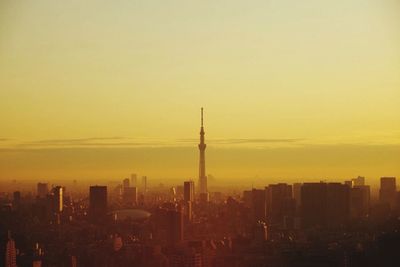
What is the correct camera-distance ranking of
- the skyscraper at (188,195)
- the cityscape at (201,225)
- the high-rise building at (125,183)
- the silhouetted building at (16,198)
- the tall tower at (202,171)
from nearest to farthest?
the cityscape at (201,225)
the tall tower at (202,171)
the silhouetted building at (16,198)
the high-rise building at (125,183)
the skyscraper at (188,195)

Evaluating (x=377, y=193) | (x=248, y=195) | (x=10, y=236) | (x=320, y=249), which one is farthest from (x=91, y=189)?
(x=377, y=193)

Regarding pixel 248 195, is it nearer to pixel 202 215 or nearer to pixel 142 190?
pixel 202 215

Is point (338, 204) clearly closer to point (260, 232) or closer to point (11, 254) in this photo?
point (260, 232)

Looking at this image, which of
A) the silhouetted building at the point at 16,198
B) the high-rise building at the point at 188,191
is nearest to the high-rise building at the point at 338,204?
the high-rise building at the point at 188,191

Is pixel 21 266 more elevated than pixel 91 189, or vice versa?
pixel 91 189

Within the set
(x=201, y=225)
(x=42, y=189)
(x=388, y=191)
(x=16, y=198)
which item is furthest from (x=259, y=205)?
(x=16, y=198)

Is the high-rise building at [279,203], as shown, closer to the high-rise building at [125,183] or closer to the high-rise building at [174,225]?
the high-rise building at [174,225]

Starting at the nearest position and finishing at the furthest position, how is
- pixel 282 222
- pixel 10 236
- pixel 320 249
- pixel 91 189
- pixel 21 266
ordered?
pixel 21 266
pixel 10 236
pixel 320 249
pixel 91 189
pixel 282 222

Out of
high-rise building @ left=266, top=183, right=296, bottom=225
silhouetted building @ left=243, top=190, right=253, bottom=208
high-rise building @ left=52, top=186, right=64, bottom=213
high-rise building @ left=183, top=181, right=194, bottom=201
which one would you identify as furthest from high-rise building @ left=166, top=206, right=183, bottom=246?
high-rise building @ left=52, top=186, right=64, bottom=213
